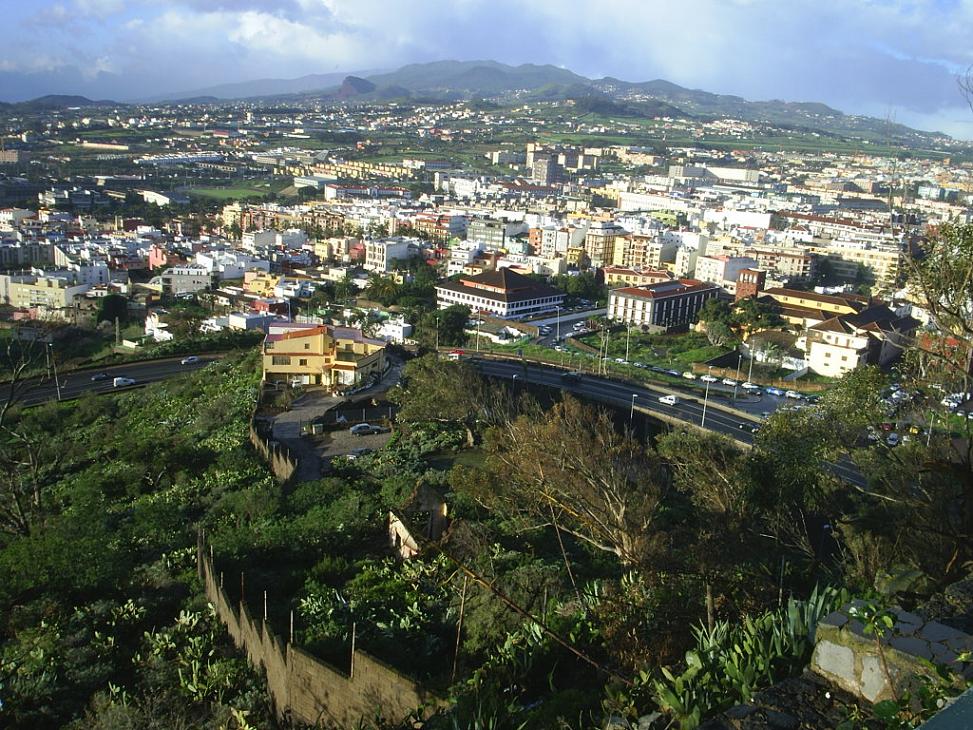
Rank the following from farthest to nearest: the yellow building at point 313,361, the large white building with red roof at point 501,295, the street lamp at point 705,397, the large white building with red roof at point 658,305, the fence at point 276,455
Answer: the large white building with red roof at point 501,295 < the large white building with red roof at point 658,305 < the street lamp at point 705,397 < the yellow building at point 313,361 < the fence at point 276,455

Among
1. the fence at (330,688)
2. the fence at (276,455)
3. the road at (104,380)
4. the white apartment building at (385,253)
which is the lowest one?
the white apartment building at (385,253)

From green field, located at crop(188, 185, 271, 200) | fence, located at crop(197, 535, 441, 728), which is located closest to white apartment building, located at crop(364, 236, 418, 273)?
green field, located at crop(188, 185, 271, 200)

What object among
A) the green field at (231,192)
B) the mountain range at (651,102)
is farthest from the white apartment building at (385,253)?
the mountain range at (651,102)

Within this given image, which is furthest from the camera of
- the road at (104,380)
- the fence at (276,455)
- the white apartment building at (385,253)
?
the white apartment building at (385,253)

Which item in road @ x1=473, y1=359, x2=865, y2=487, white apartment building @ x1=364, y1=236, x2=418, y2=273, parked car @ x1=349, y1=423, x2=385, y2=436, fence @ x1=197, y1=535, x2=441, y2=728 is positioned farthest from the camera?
white apartment building @ x1=364, y1=236, x2=418, y2=273

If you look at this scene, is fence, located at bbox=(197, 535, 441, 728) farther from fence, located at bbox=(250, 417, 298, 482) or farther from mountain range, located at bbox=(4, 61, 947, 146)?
mountain range, located at bbox=(4, 61, 947, 146)

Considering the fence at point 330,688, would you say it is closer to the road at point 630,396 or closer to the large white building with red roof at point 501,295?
the road at point 630,396

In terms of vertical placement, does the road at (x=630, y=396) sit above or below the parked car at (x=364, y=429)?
below
